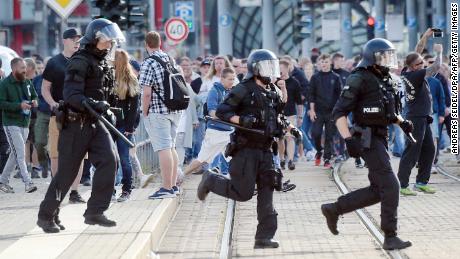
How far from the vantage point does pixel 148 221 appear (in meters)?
12.6

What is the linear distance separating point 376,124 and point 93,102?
95.1 inches

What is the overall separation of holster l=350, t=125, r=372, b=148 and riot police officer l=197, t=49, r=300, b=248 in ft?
2.14

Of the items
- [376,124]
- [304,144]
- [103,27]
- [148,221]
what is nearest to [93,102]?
[103,27]

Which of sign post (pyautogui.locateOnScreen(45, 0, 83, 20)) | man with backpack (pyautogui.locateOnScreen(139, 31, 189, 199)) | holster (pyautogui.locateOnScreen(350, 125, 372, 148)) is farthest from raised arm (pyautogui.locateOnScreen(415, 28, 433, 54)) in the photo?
sign post (pyautogui.locateOnScreen(45, 0, 83, 20))

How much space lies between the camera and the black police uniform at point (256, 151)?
1173cm

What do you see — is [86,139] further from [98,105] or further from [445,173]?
[445,173]

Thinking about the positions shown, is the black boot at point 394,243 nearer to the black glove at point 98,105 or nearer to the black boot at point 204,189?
the black boot at point 204,189

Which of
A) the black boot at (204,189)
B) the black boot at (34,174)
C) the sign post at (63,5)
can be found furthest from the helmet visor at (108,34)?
the black boot at (34,174)

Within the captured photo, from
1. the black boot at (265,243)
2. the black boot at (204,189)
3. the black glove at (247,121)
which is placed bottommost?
the black boot at (265,243)

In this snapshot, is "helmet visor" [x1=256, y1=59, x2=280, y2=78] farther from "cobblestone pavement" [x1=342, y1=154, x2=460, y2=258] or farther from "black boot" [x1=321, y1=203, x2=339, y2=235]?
"cobblestone pavement" [x1=342, y1=154, x2=460, y2=258]

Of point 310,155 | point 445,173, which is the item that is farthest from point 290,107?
point 445,173

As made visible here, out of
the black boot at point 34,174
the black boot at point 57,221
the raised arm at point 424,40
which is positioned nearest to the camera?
the black boot at point 57,221

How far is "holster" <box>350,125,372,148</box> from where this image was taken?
11672 millimetres

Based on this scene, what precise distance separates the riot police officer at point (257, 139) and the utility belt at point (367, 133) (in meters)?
0.64
